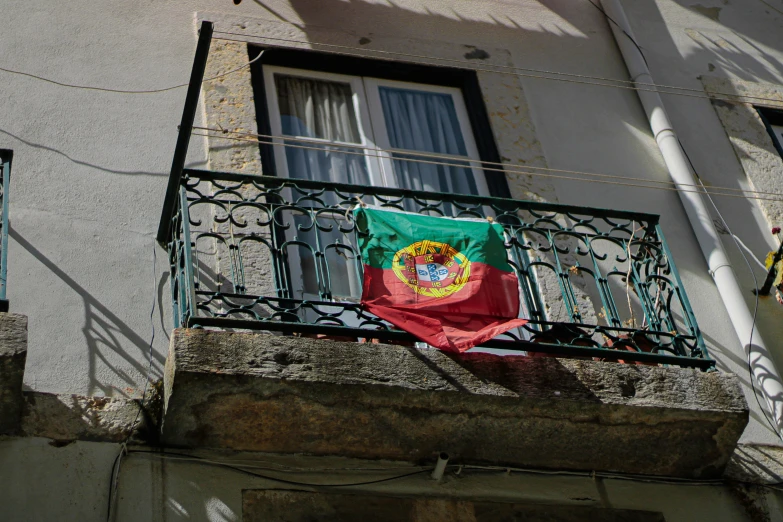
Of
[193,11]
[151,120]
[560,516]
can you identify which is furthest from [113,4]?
[560,516]

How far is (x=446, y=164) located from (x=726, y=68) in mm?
2566

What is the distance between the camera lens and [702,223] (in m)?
7.02

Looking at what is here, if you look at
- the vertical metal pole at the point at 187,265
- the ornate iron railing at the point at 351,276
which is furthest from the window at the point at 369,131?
the vertical metal pole at the point at 187,265

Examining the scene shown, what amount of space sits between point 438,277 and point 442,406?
693mm

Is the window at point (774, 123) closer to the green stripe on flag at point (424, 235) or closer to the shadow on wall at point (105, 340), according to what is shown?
the green stripe on flag at point (424, 235)

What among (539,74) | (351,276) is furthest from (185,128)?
(539,74)

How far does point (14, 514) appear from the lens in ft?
15.3

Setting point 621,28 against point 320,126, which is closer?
point 320,126

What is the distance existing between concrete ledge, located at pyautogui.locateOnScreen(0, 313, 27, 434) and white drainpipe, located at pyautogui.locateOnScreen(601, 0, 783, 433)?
3.66m

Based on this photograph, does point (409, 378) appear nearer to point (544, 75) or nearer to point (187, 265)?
point (187, 265)

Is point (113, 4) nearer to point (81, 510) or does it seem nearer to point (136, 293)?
point (136, 293)

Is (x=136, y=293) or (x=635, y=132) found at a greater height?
(x=635, y=132)

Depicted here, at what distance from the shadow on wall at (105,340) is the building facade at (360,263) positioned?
0.5 inches

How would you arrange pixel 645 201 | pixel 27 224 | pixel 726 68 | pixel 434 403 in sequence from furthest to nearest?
pixel 726 68 < pixel 645 201 < pixel 27 224 < pixel 434 403
